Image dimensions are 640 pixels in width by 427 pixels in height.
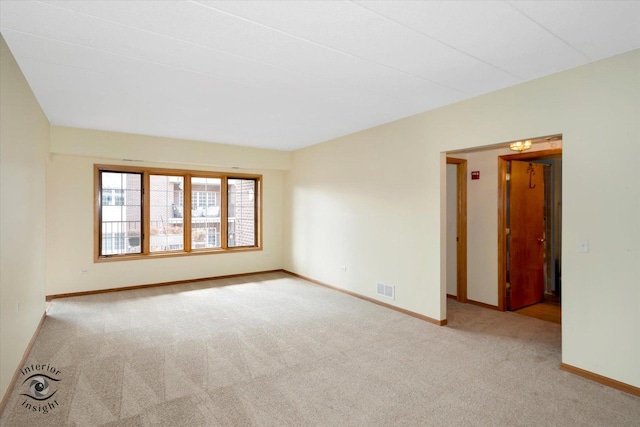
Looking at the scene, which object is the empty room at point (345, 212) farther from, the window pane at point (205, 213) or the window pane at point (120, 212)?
the window pane at point (205, 213)

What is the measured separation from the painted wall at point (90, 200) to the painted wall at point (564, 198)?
7.83 ft

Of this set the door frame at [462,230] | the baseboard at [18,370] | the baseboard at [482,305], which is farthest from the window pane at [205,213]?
the baseboard at [482,305]

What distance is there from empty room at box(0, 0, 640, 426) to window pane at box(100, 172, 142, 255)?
34 mm

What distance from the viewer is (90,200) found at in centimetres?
536

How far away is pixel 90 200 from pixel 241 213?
2.67 metres

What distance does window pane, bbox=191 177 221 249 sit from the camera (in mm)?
6500

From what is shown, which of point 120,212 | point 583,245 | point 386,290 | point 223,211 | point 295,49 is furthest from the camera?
point 223,211

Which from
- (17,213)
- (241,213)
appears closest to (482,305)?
(241,213)

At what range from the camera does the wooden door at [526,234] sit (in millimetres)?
4688

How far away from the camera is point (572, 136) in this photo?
288cm

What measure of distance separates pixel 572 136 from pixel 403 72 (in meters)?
1.56

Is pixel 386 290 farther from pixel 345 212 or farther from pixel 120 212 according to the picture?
pixel 120 212

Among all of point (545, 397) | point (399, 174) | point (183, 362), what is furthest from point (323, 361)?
point (399, 174)

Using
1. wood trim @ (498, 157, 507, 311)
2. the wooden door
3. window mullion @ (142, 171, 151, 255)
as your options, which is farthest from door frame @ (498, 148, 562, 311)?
window mullion @ (142, 171, 151, 255)
